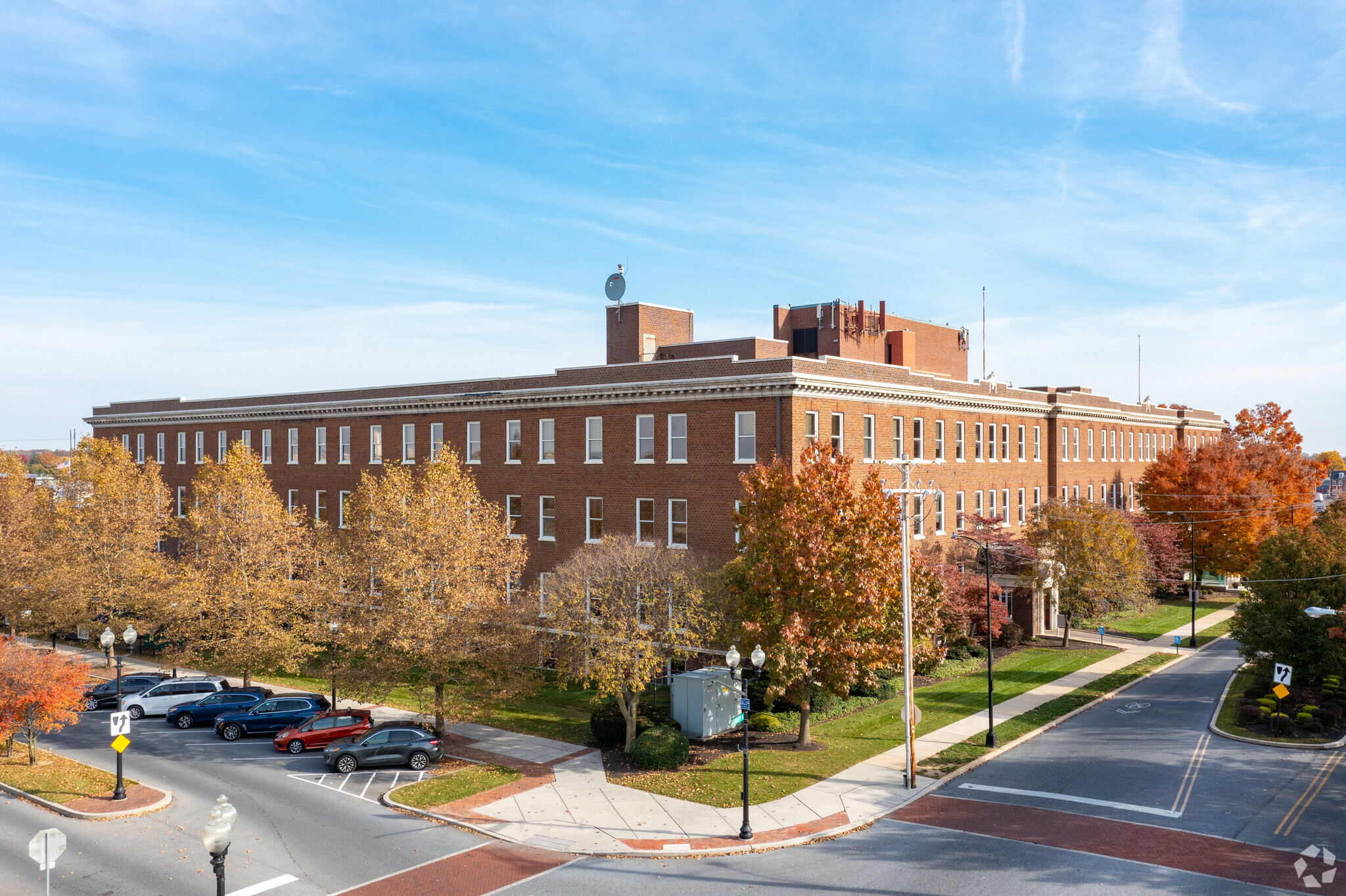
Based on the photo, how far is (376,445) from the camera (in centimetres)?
5616

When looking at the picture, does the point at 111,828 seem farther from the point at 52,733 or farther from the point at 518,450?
the point at 518,450

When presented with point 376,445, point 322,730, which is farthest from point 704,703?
point 376,445

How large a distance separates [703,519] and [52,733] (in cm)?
2783

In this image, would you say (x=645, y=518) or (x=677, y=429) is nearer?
(x=677, y=429)

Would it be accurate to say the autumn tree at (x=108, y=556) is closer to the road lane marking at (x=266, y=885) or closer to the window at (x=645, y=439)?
the window at (x=645, y=439)

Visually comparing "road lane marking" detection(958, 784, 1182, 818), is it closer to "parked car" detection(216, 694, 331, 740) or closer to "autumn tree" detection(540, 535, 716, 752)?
"autumn tree" detection(540, 535, 716, 752)

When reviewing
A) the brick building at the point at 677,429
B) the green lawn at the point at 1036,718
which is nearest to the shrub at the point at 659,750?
the green lawn at the point at 1036,718

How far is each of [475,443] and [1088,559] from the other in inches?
Answer: 1397

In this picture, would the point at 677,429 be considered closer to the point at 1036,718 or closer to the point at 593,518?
the point at 593,518

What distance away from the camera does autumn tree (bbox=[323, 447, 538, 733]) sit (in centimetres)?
3061

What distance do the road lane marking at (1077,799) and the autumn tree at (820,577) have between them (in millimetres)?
4947

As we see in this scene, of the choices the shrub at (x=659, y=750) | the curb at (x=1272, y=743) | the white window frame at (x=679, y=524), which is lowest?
the curb at (x=1272, y=743)

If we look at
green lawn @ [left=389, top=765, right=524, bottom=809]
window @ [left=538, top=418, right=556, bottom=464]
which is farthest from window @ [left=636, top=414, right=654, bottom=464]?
green lawn @ [left=389, top=765, right=524, bottom=809]

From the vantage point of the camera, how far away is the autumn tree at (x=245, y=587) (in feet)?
129
